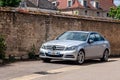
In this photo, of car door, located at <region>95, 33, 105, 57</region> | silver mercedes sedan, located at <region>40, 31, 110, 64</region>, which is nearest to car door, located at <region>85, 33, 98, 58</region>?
silver mercedes sedan, located at <region>40, 31, 110, 64</region>

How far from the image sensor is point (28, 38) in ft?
63.1

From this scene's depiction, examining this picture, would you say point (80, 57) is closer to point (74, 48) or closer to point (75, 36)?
point (74, 48)

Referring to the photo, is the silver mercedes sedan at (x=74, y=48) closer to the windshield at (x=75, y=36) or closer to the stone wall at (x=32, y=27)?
the windshield at (x=75, y=36)

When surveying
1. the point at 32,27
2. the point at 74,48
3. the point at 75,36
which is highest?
the point at 32,27

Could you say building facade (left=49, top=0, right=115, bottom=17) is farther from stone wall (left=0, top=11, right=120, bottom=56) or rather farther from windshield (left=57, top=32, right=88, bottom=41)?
windshield (left=57, top=32, right=88, bottom=41)

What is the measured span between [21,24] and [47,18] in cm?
207

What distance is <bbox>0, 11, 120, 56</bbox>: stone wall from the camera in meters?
18.1

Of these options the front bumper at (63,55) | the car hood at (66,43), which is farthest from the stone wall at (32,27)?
the front bumper at (63,55)

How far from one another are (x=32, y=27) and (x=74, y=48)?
127 inches

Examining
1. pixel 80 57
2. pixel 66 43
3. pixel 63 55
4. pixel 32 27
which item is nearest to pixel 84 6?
pixel 32 27

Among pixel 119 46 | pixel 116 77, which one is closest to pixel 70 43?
pixel 116 77

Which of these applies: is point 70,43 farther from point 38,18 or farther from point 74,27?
point 74,27

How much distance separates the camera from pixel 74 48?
671 inches

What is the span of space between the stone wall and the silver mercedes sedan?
1532 millimetres
